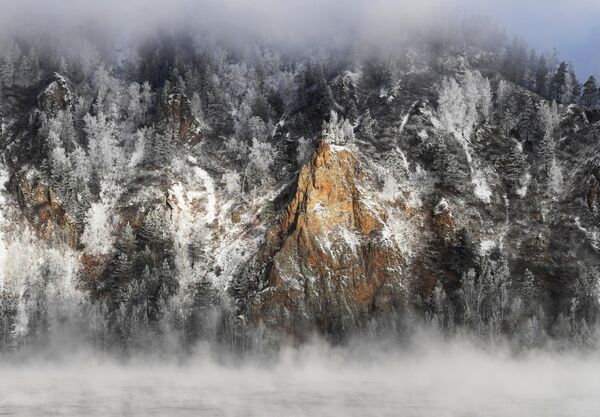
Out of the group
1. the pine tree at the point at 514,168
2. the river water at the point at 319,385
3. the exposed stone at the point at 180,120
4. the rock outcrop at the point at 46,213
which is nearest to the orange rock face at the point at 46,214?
the rock outcrop at the point at 46,213

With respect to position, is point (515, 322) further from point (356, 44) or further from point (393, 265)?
point (356, 44)

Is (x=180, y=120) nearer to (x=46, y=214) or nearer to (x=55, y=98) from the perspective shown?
(x=55, y=98)

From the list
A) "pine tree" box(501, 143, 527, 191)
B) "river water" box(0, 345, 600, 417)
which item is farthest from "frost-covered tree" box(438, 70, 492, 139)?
"river water" box(0, 345, 600, 417)

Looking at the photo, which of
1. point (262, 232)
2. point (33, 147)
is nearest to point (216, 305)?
point (262, 232)

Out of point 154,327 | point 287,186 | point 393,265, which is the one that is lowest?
point 154,327

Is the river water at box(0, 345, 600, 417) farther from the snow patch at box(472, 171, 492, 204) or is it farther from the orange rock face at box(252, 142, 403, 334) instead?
the snow patch at box(472, 171, 492, 204)
